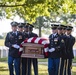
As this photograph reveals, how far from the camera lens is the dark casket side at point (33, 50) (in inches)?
407

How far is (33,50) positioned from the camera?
10.4 metres

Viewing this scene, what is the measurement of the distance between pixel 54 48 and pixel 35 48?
584mm

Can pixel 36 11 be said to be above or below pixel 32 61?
above

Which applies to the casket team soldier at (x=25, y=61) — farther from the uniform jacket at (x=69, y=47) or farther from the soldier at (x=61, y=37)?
the uniform jacket at (x=69, y=47)

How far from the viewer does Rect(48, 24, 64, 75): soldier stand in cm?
1070

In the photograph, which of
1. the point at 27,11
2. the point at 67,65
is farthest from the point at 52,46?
the point at 27,11

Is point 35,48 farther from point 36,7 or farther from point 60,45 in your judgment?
point 36,7

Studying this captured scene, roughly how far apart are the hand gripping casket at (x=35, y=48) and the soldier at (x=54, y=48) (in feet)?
0.76

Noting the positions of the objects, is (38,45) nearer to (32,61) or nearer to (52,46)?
(52,46)

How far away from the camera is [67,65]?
11.4 m

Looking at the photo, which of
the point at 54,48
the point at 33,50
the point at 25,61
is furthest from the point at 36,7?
the point at 33,50

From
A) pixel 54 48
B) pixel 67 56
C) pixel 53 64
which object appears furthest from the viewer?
pixel 67 56

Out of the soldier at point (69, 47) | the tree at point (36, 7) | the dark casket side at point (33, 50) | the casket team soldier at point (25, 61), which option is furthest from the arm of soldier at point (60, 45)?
the tree at point (36, 7)

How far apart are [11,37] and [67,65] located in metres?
1.85
